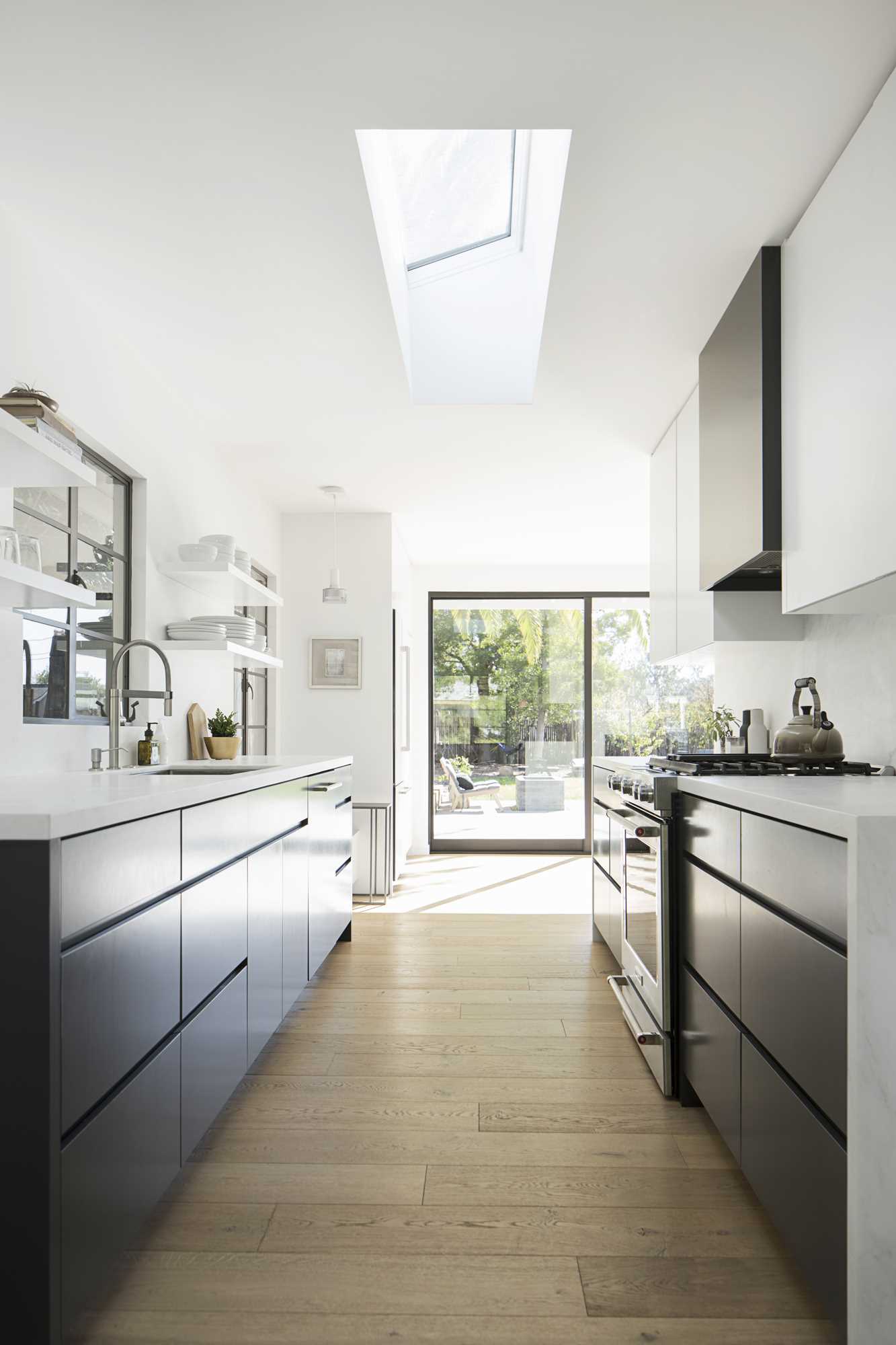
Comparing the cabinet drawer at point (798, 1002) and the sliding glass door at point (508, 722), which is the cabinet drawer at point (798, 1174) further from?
the sliding glass door at point (508, 722)

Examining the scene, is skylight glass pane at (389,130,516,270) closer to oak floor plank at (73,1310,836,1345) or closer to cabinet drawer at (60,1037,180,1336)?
cabinet drawer at (60,1037,180,1336)

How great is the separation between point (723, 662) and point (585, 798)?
136 inches

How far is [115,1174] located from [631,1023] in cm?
184

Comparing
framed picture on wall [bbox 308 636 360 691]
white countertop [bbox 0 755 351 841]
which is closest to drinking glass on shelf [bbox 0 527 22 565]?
white countertop [bbox 0 755 351 841]

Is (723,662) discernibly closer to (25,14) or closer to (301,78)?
(301,78)

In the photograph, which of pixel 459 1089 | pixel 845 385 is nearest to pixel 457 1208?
pixel 459 1089

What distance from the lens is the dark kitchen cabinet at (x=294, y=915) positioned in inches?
115

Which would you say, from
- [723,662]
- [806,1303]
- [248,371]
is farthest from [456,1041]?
[248,371]

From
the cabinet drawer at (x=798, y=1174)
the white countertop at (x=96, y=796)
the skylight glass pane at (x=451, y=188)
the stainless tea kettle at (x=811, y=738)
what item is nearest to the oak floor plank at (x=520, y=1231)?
the cabinet drawer at (x=798, y=1174)

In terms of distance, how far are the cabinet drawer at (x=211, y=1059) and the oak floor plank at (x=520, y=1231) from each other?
0.27 m

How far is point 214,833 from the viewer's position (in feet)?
7.04

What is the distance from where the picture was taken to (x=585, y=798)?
747 cm

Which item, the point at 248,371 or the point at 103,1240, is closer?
the point at 103,1240

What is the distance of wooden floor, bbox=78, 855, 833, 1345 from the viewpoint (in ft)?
5.08
